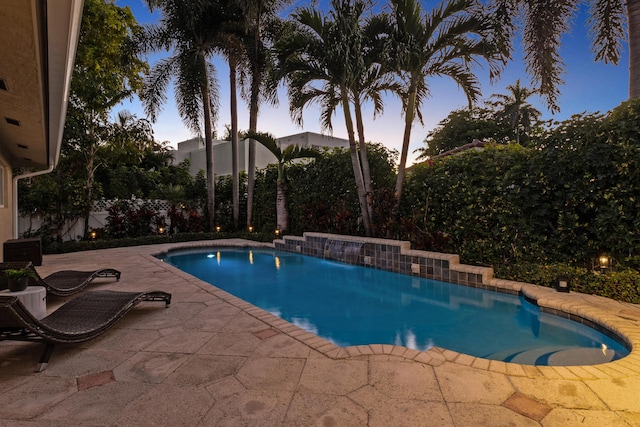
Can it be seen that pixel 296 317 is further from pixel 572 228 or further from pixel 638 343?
pixel 572 228

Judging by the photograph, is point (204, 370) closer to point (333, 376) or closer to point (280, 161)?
point (333, 376)

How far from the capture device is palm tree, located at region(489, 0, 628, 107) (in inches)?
310

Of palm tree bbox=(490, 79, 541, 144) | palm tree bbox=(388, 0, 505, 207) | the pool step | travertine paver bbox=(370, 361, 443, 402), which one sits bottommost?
the pool step

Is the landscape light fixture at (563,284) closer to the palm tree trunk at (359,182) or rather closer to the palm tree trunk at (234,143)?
the palm tree trunk at (359,182)

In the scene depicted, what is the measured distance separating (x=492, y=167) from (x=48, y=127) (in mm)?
8554

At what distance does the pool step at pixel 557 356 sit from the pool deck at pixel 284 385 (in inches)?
14.8

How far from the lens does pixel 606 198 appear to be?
5324 mm

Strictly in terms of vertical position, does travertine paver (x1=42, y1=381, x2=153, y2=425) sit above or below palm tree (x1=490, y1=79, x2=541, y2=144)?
below

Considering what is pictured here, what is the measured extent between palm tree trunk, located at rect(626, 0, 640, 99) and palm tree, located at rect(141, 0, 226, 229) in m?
13.4

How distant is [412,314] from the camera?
5574 millimetres

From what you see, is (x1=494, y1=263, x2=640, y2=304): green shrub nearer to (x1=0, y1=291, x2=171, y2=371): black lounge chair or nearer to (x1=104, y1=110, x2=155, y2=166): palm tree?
(x1=0, y1=291, x2=171, y2=371): black lounge chair

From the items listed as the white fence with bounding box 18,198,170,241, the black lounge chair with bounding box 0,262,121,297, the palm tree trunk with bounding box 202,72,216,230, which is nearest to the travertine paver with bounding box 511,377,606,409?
the black lounge chair with bounding box 0,262,121,297

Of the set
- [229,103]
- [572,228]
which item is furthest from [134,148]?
[572,228]

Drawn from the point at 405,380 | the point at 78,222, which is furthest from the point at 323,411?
the point at 78,222
